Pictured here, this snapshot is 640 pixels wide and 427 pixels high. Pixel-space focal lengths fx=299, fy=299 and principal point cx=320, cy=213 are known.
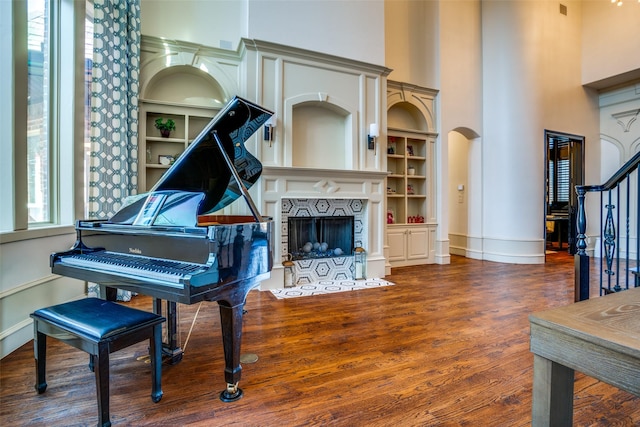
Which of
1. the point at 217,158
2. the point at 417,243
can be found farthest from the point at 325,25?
the point at 417,243

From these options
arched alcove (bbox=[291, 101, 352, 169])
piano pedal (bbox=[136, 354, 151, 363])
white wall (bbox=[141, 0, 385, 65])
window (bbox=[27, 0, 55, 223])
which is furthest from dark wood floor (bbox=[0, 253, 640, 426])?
white wall (bbox=[141, 0, 385, 65])

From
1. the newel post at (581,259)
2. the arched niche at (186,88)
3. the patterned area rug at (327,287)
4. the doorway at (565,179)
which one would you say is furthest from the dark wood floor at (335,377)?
the doorway at (565,179)

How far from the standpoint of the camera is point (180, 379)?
6.02 feet

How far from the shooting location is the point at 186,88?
434 centimetres

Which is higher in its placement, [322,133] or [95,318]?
[322,133]

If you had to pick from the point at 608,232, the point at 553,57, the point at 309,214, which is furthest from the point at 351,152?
the point at 553,57

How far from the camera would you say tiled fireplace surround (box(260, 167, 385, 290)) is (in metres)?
3.95

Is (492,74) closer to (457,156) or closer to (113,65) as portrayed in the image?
(457,156)

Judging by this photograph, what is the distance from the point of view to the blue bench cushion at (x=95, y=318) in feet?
4.60

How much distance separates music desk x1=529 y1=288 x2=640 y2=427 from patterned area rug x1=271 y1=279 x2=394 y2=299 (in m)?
2.97

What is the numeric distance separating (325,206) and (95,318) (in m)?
3.18

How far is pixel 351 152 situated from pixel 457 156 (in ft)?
11.7

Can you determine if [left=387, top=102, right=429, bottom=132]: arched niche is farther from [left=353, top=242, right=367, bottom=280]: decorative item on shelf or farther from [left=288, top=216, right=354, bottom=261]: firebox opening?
[left=353, top=242, right=367, bottom=280]: decorative item on shelf

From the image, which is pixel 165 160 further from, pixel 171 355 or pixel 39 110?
pixel 171 355
